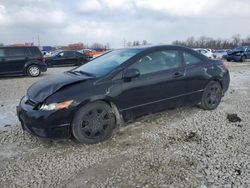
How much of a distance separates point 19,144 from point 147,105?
7.28ft

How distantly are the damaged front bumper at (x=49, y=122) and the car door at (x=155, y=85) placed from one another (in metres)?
0.94

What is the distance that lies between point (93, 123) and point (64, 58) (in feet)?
61.6

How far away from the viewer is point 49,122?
4.02 m

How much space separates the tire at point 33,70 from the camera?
14.2 meters

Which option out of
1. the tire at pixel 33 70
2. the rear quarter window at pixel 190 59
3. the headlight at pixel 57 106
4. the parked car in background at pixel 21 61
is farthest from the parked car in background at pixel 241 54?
the headlight at pixel 57 106

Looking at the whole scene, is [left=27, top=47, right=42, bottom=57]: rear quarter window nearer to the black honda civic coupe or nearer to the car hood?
the black honda civic coupe

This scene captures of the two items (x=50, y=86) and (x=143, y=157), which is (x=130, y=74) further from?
(x=143, y=157)

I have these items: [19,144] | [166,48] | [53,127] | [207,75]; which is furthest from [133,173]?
[207,75]

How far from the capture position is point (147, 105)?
16.1 ft

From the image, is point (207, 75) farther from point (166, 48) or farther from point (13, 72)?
point (13, 72)

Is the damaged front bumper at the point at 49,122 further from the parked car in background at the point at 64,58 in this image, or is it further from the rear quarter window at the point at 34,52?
the parked car in background at the point at 64,58

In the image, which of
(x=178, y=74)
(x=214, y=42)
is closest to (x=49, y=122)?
(x=178, y=74)

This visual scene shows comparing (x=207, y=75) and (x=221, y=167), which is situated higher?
(x=207, y=75)

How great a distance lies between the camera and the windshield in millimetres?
4770
